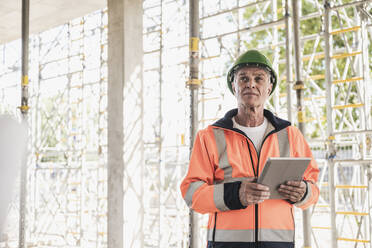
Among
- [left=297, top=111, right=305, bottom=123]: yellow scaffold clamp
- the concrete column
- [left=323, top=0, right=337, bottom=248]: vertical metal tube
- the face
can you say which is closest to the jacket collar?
the face

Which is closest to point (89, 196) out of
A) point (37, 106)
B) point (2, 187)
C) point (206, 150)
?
point (37, 106)

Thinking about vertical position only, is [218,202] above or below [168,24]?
below

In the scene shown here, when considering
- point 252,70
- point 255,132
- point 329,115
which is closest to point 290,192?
point 255,132

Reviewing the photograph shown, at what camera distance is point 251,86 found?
110 inches

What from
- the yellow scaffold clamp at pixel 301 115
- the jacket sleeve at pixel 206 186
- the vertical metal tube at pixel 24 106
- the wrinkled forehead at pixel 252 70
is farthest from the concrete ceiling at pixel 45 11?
the jacket sleeve at pixel 206 186

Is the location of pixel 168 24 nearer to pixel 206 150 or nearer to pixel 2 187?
pixel 206 150

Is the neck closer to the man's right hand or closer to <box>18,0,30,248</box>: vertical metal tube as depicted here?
the man's right hand

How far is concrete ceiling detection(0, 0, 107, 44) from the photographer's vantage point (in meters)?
9.58

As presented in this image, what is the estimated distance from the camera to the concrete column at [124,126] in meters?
6.79

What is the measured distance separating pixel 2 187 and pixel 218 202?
4.67ft

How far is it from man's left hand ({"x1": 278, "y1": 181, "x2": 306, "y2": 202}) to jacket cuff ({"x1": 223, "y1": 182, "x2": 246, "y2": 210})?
252 mm

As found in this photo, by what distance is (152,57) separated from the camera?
41.8 ft

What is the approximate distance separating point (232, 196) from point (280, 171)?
0.31 metres

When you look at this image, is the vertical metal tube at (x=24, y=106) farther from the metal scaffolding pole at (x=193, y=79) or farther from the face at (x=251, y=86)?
the face at (x=251, y=86)
